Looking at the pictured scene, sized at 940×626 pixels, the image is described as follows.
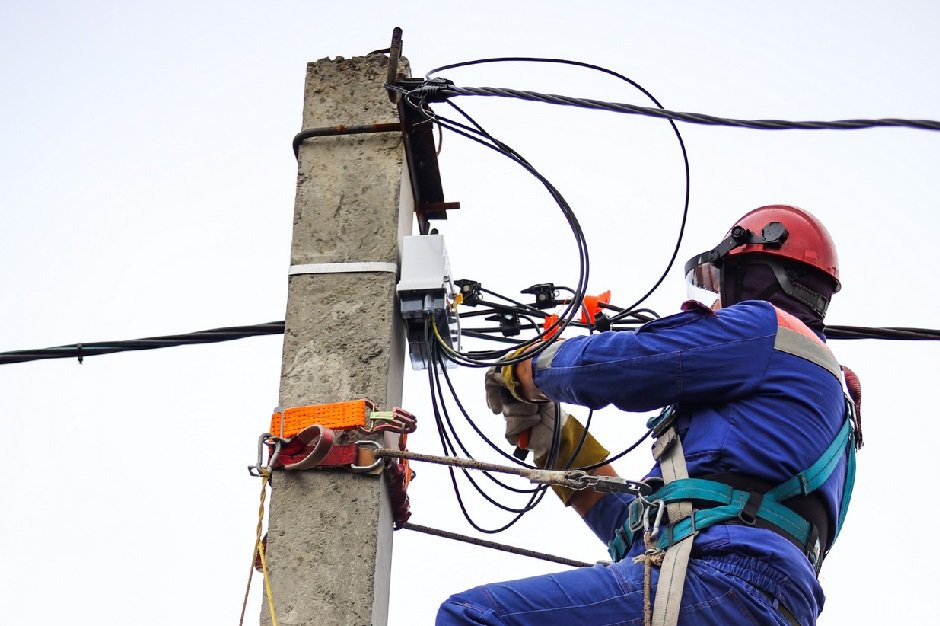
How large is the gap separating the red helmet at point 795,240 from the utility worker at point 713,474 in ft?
1.16

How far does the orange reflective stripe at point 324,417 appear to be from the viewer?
5039mm

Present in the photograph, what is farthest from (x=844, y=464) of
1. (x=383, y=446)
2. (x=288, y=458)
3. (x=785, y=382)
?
(x=288, y=458)

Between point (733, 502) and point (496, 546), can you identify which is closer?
point (733, 502)

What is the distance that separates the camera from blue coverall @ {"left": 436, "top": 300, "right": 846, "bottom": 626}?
4520 mm

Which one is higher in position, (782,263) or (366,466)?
(782,263)

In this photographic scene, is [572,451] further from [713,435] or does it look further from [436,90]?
[436,90]

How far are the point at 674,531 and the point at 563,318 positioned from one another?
1043 millimetres

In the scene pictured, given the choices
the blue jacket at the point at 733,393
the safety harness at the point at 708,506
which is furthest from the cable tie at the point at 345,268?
the safety harness at the point at 708,506

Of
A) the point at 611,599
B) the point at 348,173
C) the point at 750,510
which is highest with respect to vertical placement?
the point at 348,173

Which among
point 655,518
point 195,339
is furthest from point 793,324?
point 195,339

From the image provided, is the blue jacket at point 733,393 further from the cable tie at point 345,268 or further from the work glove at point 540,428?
the cable tie at point 345,268

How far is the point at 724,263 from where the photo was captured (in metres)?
5.66

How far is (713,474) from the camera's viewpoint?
4766 mm

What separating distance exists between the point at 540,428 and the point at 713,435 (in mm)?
1264
